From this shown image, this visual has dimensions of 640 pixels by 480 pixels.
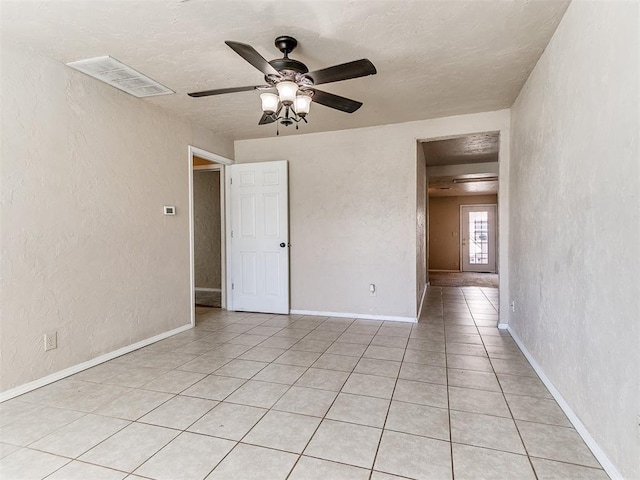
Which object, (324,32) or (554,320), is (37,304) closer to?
(324,32)

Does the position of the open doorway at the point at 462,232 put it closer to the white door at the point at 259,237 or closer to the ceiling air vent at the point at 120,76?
the white door at the point at 259,237

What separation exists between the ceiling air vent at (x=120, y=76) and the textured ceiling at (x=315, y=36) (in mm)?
77

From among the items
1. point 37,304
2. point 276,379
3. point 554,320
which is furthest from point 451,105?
point 37,304

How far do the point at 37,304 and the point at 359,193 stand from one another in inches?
135

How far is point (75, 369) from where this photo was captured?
9.06 ft

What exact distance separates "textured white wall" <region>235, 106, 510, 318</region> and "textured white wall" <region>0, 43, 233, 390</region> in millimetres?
1601

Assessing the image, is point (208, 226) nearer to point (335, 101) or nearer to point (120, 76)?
point (120, 76)

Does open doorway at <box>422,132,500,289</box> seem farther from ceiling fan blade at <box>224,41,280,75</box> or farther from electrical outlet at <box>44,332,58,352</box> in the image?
electrical outlet at <box>44,332,58,352</box>

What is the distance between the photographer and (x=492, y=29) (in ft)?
7.45

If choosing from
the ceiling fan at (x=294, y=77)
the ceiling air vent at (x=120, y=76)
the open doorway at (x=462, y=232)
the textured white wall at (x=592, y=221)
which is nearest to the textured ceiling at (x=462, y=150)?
the open doorway at (x=462, y=232)

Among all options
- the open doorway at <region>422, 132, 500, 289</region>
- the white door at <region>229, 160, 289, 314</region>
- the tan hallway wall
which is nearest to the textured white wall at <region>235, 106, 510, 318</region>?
the white door at <region>229, 160, 289, 314</region>

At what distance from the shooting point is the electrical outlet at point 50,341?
2568mm

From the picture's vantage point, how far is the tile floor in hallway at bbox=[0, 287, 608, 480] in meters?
1.64

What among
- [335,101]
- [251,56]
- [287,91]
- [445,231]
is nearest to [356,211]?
[335,101]
